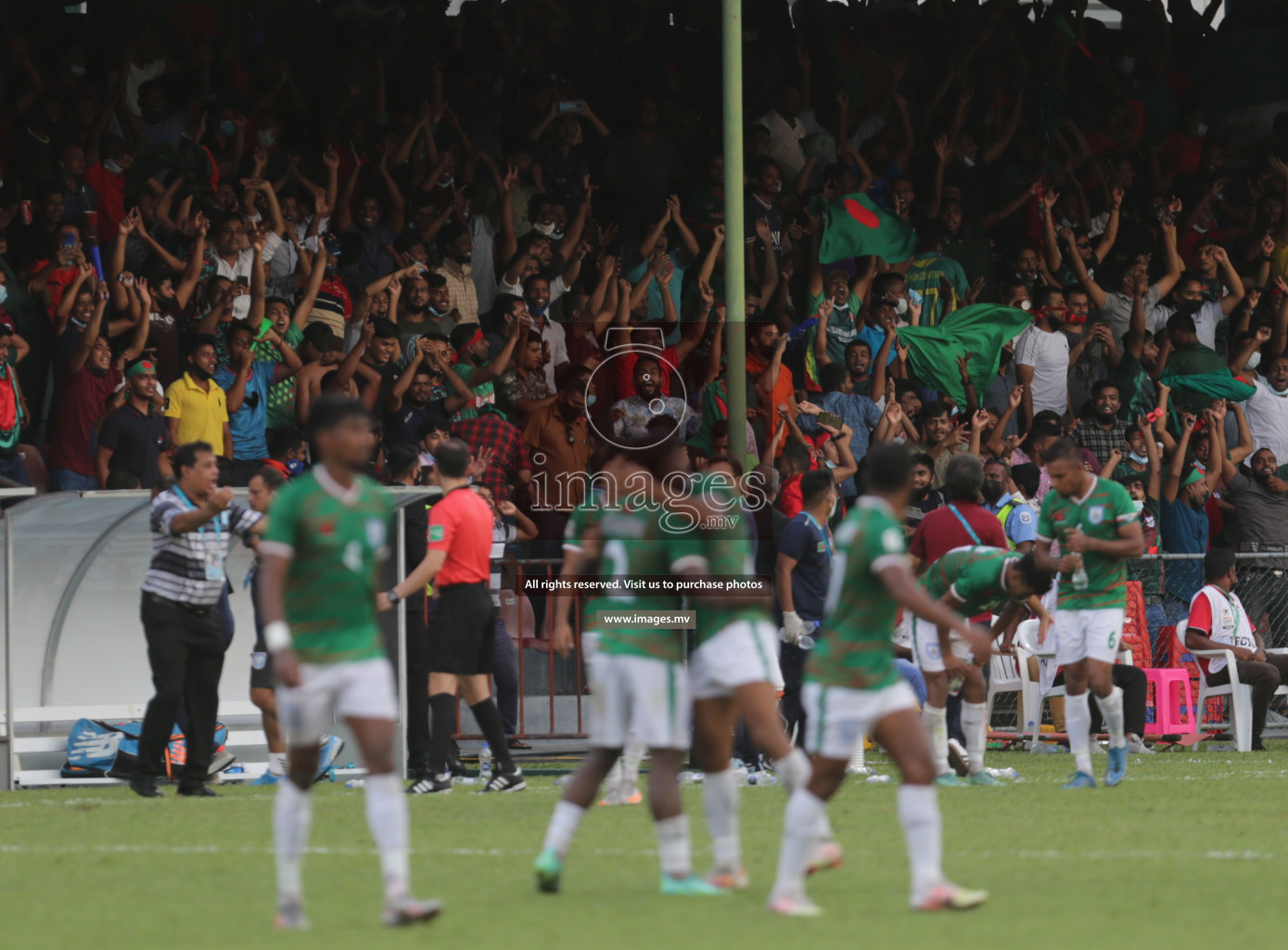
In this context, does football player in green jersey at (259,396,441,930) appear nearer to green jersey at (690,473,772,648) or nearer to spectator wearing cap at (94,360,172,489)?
green jersey at (690,473,772,648)

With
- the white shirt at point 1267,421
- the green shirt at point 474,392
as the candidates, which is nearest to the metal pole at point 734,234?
the green shirt at point 474,392

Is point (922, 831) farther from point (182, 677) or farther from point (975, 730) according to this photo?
point (182, 677)

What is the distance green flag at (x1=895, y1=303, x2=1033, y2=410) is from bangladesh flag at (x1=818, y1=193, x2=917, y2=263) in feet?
3.10

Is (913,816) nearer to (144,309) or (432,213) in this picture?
(144,309)

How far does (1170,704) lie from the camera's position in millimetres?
16250

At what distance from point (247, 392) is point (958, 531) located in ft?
21.1

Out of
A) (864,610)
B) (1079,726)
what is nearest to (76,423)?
(1079,726)

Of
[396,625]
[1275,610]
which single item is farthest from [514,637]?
[1275,610]

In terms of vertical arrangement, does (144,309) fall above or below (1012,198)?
below

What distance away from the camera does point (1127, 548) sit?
39.5 ft

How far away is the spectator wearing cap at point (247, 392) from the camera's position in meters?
15.7

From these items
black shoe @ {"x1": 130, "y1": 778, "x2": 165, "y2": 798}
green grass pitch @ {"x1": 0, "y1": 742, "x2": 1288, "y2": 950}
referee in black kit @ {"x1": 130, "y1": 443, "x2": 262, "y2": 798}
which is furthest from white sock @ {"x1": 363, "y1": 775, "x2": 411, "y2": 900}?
black shoe @ {"x1": 130, "y1": 778, "x2": 165, "y2": 798}

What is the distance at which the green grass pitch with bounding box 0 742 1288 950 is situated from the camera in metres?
6.62

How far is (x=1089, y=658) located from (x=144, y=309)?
810 cm
